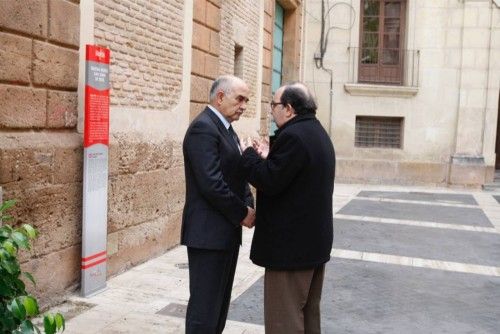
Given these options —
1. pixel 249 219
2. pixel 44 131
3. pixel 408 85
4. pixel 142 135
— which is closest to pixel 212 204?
pixel 249 219

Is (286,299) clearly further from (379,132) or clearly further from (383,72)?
(383,72)

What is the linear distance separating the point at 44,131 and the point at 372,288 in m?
3.48

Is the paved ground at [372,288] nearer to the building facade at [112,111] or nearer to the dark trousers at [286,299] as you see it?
the building facade at [112,111]

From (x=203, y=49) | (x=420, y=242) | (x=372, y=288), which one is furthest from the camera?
(x=420, y=242)

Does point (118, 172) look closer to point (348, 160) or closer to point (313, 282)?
point (313, 282)

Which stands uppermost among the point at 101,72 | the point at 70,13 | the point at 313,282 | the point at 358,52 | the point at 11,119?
the point at 358,52

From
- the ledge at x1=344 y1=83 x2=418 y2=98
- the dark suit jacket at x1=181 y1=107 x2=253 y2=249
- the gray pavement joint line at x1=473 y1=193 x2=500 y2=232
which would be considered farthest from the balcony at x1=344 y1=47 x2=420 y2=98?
the dark suit jacket at x1=181 y1=107 x2=253 y2=249

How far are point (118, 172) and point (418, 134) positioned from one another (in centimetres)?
1227

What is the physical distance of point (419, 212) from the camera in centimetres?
1134

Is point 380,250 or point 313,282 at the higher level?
point 313,282

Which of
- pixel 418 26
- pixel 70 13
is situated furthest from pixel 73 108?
pixel 418 26

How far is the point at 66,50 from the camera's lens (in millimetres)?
4844

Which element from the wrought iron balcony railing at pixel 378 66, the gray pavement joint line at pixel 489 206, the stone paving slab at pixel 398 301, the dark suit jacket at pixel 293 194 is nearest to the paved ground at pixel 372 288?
the stone paving slab at pixel 398 301

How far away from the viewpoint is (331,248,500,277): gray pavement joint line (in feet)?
22.3
